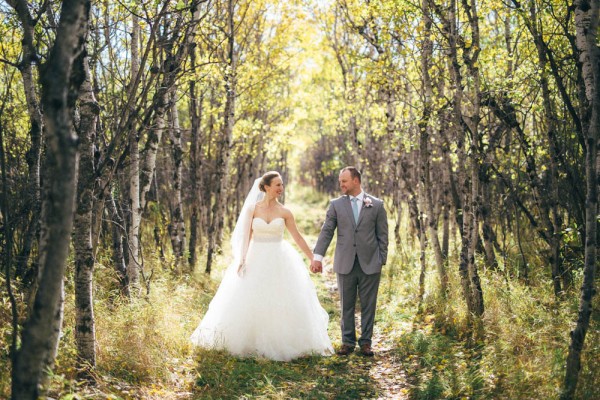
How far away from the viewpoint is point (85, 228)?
4668 mm

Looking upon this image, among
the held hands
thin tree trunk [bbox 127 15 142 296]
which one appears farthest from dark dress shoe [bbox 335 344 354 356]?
thin tree trunk [bbox 127 15 142 296]

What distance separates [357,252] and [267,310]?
1465 millimetres

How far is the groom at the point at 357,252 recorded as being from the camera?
683cm

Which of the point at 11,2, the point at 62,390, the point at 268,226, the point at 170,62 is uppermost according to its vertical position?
the point at 11,2

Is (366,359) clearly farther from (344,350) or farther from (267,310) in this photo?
(267,310)

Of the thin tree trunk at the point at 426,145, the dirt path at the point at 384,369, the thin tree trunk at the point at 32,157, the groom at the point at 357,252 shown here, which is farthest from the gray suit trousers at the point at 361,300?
the thin tree trunk at the point at 32,157

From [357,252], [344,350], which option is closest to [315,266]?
[357,252]

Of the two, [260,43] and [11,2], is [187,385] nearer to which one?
[11,2]

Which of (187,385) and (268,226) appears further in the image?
(268,226)

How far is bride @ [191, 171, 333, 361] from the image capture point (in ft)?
21.8

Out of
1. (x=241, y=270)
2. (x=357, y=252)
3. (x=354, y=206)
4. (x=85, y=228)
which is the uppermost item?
(x=354, y=206)

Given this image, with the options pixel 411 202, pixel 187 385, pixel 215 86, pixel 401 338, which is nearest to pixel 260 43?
pixel 215 86

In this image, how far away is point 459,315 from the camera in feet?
23.3

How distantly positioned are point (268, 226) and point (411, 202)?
5327mm
